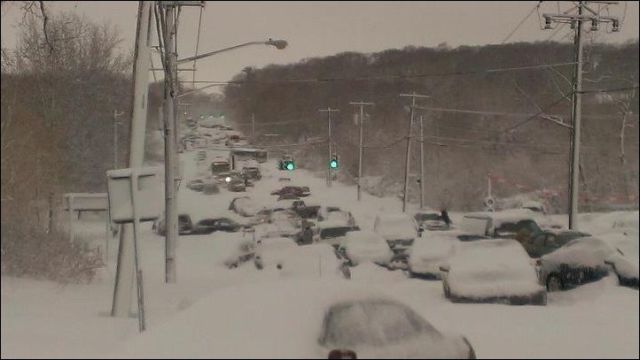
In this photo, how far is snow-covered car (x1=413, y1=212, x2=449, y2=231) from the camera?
11630 mm

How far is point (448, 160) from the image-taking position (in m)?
12.6

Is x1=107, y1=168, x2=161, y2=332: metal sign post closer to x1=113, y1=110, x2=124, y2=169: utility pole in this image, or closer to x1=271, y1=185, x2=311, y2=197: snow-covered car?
x1=113, y1=110, x2=124, y2=169: utility pole

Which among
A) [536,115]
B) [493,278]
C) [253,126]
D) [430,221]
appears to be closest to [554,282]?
[493,278]

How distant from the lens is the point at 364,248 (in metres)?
11.0

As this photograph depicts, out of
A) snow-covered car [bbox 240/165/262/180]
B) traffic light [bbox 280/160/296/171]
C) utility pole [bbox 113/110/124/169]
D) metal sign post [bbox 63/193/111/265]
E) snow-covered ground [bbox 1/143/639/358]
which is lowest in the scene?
snow-covered ground [bbox 1/143/639/358]

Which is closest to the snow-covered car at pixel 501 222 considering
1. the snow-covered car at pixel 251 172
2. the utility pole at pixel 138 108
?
the snow-covered car at pixel 251 172

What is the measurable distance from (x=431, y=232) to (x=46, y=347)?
6243mm

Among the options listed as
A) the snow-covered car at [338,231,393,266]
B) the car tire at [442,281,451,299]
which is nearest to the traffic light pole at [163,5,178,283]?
the snow-covered car at [338,231,393,266]

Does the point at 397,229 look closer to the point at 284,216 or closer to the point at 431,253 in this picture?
the point at 431,253

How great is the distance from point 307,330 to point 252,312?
56 cm

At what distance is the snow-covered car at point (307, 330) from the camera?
628cm

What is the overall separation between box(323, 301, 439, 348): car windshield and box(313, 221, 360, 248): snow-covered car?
502cm

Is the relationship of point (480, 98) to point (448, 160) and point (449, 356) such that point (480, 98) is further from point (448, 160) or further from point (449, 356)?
point (449, 356)

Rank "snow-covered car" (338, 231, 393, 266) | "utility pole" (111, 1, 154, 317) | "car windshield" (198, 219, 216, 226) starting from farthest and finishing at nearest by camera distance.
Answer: "car windshield" (198, 219, 216, 226) → "snow-covered car" (338, 231, 393, 266) → "utility pole" (111, 1, 154, 317)
